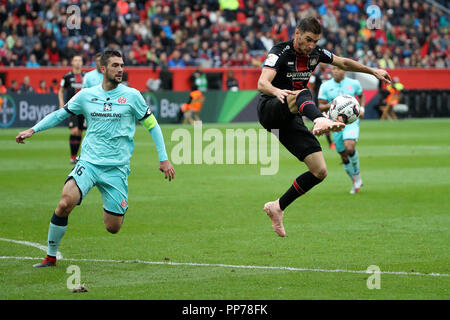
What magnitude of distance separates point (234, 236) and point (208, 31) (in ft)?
92.3

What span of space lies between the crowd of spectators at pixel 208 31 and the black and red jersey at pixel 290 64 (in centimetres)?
2415

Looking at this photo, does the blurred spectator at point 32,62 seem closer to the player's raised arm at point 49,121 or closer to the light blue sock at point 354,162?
the light blue sock at point 354,162

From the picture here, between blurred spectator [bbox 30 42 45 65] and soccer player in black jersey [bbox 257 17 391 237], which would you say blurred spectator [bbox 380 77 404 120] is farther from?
soccer player in black jersey [bbox 257 17 391 237]

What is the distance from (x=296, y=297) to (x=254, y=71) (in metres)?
30.4

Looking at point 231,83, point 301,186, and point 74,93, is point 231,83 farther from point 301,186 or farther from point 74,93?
point 301,186

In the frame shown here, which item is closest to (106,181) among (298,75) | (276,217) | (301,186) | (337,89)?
(276,217)

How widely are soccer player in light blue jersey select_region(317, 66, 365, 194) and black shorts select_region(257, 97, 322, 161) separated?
5175 millimetres

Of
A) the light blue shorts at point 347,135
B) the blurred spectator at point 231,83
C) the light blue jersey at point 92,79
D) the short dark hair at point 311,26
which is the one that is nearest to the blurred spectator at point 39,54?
the blurred spectator at point 231,83

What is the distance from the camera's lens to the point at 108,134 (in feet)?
28.6

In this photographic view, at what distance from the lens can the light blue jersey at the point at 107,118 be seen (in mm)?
8695

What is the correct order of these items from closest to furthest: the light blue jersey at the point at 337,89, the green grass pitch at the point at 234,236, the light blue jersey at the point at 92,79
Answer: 1. the green grass pitch at the point at 234,236
2. the light blue jersey at the point at 337,89
3. the light blue jersey at the point at 92,79

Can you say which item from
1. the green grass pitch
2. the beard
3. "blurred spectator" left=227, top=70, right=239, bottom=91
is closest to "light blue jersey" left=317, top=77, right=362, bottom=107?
the green grass pitch

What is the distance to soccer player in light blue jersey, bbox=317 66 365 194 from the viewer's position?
15.5 m
